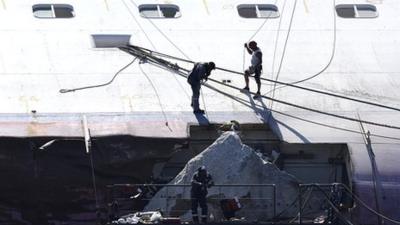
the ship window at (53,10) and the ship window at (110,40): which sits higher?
the ship window at (53,10)

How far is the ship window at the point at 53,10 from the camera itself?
22.0 metres

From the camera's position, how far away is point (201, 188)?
674 inches

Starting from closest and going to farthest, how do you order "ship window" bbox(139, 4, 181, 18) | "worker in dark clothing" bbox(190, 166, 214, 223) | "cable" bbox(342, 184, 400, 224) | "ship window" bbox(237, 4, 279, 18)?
"worker in dark clothing" bbox(190, 166, 214, 223), "cable" bbox(342, 184, 400, 224), "ship window" bbox(139, 4, 181, 18), "ship window" bbox(237, 4, 279, 18)

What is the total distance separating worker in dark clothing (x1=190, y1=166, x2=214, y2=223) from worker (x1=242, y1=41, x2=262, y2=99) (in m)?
3.19

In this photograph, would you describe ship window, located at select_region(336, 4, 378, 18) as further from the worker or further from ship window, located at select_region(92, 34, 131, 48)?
ship window, located at select_region(92, 34, 131, 48)

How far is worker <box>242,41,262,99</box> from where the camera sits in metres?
19.8

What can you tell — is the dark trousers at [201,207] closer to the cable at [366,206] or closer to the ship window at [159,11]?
the cable at [366,206]

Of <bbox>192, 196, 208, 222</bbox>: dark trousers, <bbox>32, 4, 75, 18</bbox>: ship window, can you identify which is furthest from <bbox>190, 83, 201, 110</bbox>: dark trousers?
<bbox>32, 4, 75, 18</bbox>: ship window

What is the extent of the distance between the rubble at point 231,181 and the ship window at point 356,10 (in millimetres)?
5868

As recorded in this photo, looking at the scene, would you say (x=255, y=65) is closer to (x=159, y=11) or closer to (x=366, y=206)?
(x=159, y=11)

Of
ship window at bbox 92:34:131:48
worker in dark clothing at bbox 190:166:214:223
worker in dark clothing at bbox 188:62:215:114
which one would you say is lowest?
worker in dark clothing at bbox 190:166:214:223

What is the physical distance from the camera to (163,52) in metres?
21.2

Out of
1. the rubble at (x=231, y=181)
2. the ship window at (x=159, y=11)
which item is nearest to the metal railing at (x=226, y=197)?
the rubble at (x=231, y=181)

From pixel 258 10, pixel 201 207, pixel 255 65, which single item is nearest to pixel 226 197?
→ pixel 201 207
